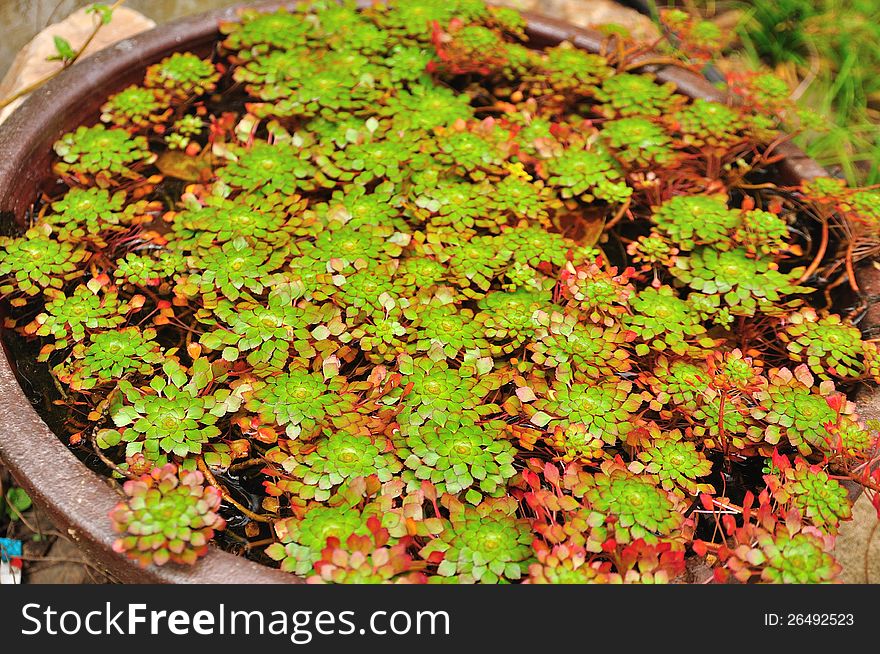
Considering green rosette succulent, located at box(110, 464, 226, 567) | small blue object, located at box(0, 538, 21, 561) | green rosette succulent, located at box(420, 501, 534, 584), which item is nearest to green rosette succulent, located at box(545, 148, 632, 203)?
green rosette succulent, located at box(420, 501, 534, 584)

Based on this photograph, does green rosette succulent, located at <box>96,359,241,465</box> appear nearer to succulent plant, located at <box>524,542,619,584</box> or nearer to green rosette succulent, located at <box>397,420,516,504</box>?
green rosette succulent, located at <box>397,420,516,504</box>

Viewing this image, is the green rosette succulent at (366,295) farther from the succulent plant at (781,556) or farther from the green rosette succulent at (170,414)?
the succulent plant at (781,556)

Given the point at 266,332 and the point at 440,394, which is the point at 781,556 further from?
the point at 266,332

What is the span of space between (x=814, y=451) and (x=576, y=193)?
97 cm

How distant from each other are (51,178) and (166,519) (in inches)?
51.0

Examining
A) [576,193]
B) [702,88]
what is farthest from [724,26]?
[576,193]

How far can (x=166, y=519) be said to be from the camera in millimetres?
1372

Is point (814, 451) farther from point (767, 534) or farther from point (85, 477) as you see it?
point (85, 477)

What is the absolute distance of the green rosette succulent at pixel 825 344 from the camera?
1823 millimetres

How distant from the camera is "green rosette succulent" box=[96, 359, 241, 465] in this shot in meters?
1.58

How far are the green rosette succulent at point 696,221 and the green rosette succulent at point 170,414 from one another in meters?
1.30

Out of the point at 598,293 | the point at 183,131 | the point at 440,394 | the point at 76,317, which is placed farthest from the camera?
the point at 183,131

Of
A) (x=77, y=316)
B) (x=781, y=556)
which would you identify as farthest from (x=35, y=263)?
(x=781, y=556)

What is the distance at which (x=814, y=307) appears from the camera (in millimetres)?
2150
